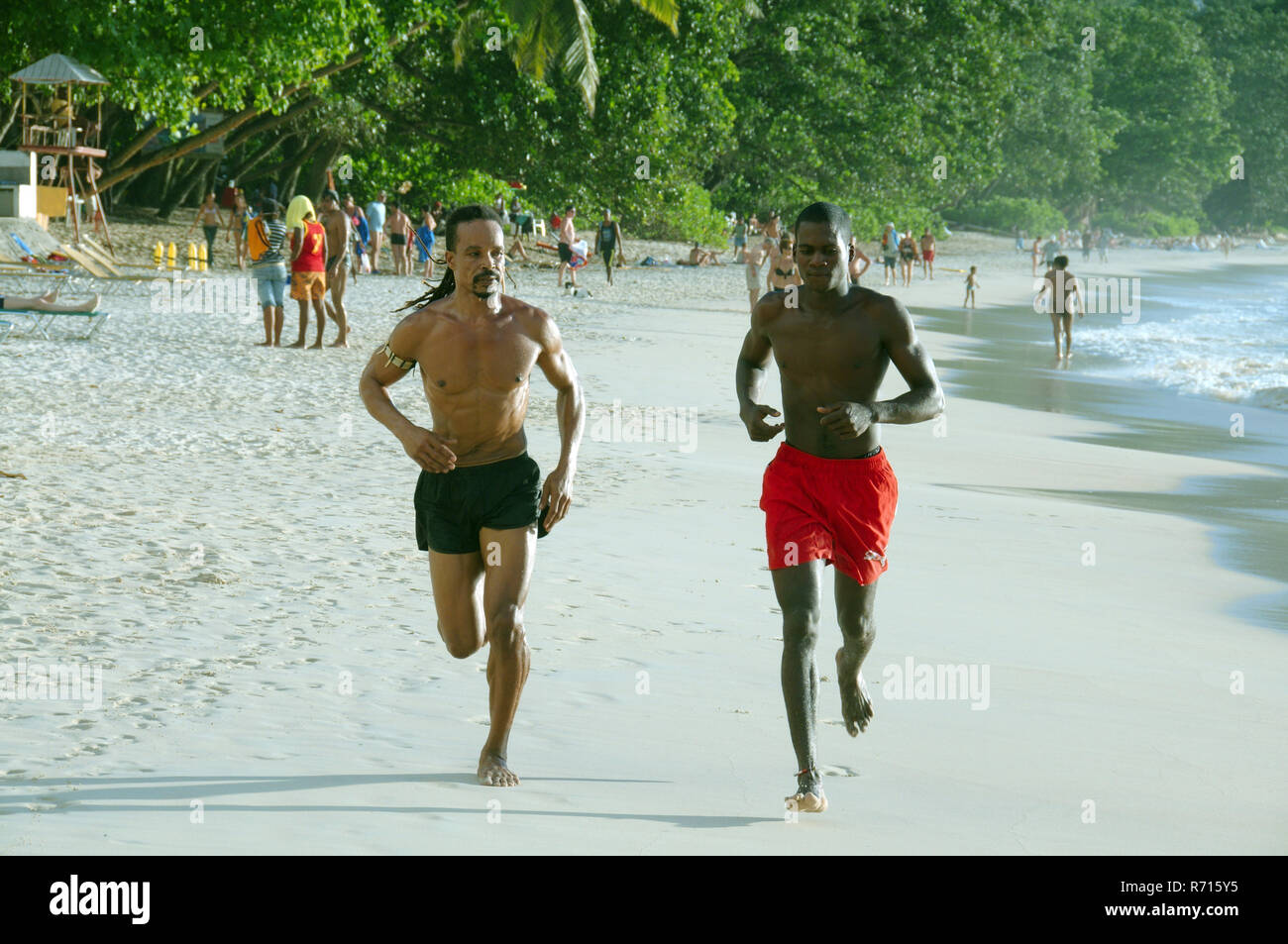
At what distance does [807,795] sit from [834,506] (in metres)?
0.93

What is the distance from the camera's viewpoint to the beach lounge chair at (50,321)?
1636 centimetres

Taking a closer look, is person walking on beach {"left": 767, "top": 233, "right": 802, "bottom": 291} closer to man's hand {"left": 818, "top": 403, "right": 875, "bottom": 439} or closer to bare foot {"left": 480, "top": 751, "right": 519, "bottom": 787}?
man's hand {"left": 818, "top": 403, "right": 875, "bottom": 439}

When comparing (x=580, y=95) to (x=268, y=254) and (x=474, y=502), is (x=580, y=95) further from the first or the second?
(x=474, y=502)

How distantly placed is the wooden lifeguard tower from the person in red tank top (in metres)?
7.79

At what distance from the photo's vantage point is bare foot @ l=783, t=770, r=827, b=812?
171 inches

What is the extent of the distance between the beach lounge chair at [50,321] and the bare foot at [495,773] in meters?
12.8

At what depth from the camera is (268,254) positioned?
1562 cm

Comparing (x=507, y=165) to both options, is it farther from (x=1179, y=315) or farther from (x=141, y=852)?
(x=141, y=852)

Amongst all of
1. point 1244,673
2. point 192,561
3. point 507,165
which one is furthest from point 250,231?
point 507,165

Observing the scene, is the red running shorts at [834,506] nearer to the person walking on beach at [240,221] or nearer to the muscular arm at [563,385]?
the muscular arm at [563,385]

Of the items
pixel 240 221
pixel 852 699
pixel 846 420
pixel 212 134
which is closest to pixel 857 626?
pixel 852 699

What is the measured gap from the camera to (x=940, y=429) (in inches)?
541

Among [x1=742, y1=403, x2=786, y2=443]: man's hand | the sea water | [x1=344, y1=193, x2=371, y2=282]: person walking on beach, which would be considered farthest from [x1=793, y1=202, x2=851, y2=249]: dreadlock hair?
[x1=344, y1=193, x2=371, y2=282]: person walking on beach
